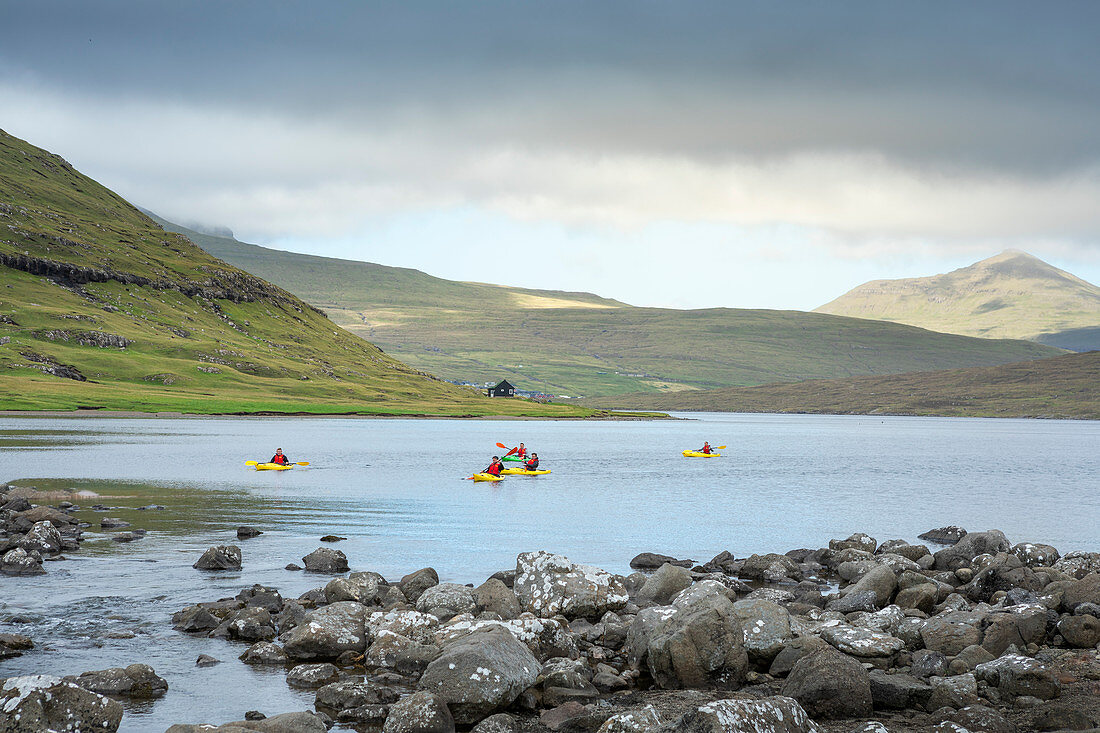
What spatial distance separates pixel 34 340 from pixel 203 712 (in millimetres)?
194613

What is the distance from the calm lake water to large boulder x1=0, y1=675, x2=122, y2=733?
1.58m

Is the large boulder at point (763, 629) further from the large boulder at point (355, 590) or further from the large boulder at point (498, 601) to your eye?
the large boulder at point (355, 590)

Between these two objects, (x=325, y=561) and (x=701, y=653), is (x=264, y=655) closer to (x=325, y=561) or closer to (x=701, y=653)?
(x=701, y=653)

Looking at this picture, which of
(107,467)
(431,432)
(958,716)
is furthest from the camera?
(431,432)

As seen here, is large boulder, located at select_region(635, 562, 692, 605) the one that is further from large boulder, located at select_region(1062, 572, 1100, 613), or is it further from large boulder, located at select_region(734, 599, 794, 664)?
large boulder, located at select_region(1062, 572, 1100, 613)

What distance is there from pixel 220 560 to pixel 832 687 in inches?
885

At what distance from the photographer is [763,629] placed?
19500mm

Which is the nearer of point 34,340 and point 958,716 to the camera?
point 958,716

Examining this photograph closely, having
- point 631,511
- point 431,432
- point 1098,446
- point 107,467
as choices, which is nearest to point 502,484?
point 631,511

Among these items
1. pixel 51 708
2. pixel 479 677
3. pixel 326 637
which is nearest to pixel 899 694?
pixel 479 677

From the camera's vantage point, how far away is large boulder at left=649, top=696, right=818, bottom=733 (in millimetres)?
12367

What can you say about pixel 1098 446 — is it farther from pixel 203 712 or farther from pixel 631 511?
pixel 203 712

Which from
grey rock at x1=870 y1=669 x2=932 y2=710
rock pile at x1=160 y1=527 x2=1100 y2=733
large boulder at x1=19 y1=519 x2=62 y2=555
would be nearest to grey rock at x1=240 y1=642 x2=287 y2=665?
rock pile at x1=160 y1=527 x2=1100 y2=733

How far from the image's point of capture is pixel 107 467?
222ft
